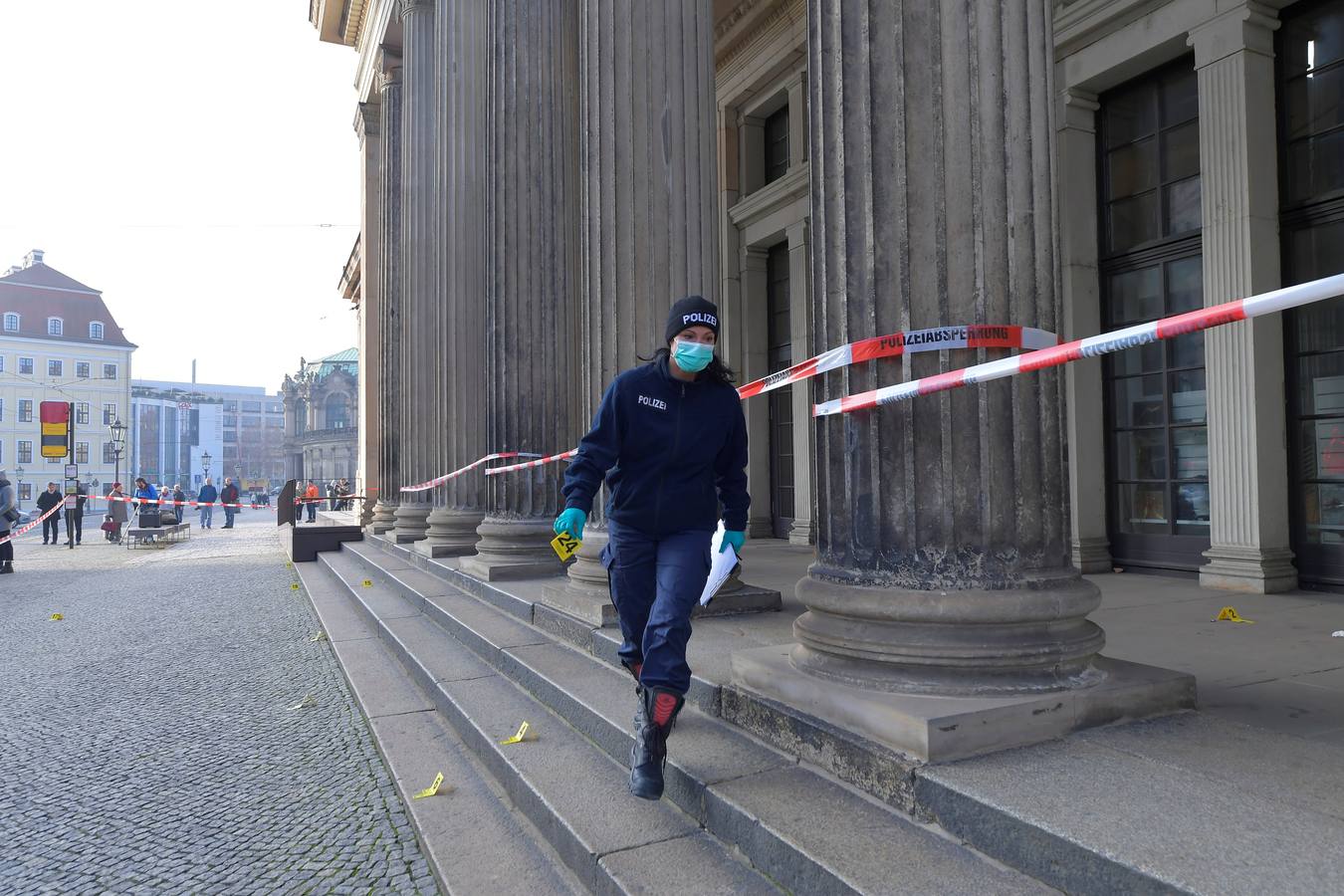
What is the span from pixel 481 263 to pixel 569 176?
3.07m

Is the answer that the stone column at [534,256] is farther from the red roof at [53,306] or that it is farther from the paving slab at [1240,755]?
the red roof at [53,306]

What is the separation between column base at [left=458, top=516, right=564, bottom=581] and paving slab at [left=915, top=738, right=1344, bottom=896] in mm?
5525

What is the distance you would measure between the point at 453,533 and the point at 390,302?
25.7ft

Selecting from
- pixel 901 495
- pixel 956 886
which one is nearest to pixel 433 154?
pixel 901 495

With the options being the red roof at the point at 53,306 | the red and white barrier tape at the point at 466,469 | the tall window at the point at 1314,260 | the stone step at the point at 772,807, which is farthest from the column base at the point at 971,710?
the red roof at the point at 53,306

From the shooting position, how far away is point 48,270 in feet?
254

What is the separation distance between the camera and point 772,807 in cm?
269

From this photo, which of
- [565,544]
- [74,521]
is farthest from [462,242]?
[74,521]

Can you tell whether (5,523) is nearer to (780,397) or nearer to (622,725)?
(780,397)

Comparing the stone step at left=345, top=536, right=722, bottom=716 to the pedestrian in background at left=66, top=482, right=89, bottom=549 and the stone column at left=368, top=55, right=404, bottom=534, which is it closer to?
the stone column at left=368, top=55, right=404, bottom=534

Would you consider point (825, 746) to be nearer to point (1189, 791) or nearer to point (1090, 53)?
point (1189, 791)

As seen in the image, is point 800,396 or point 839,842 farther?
point 800,396

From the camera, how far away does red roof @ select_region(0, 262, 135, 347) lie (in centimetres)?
7375

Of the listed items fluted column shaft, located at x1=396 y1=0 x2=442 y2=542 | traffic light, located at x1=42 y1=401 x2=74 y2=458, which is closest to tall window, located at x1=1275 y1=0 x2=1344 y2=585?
fluted column shaft, located at x1=396 y1=0 x2=442 y2=542
